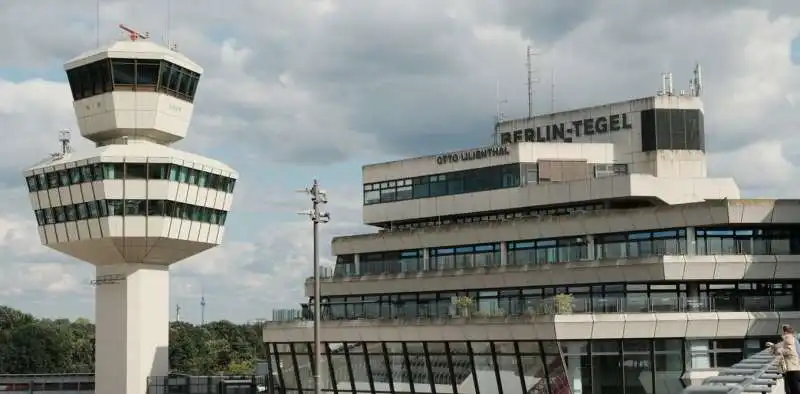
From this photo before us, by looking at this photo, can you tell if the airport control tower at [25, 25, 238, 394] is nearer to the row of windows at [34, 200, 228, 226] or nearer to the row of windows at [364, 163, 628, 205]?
the row of windows at [34, 200, 228, 226]

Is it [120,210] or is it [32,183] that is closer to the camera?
[120,210]

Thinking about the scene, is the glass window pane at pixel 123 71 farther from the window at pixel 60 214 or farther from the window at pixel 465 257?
the window at pixel 465 257

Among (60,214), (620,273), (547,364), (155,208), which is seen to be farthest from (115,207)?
(620,273)

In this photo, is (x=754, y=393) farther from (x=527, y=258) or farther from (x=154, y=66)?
(x=154, y=66)

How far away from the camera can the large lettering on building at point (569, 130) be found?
64.2 meters

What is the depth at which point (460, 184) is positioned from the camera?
67.0m

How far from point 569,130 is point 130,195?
27.5 m

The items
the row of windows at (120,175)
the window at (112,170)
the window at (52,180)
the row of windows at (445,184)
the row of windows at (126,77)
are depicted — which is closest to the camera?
the row of windows at (445,184)

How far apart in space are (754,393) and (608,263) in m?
37.3

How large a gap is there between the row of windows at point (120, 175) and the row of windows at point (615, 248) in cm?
1498

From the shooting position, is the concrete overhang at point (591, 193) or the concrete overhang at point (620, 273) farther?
the concrete overhang at point (591, 193)

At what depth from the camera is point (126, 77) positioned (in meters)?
70.8

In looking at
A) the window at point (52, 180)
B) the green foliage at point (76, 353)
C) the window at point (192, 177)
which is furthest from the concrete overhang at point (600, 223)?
the green foliage at point (76, 353)

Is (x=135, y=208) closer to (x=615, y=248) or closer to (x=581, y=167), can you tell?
(x=581, y=167)
